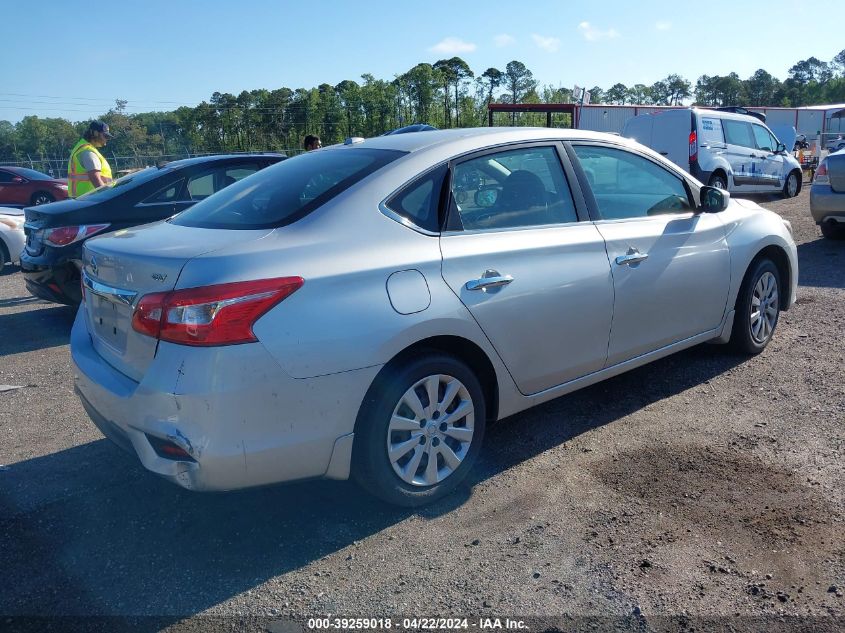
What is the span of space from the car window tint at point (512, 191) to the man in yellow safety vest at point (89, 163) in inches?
261

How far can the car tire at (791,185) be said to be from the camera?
1755cm

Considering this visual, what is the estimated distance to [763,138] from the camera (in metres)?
16.6

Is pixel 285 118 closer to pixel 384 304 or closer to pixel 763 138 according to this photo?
pixel 763 138

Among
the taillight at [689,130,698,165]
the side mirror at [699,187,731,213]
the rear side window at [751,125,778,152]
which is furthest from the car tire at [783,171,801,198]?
the side mirror at [699,187,731,213]

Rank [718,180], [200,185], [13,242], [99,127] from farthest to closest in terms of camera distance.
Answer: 1. [718,180]
2. [13,242]
3. [99,127]
4. [200,185]

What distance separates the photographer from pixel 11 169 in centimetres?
1905

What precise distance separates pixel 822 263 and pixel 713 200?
17.0 ft

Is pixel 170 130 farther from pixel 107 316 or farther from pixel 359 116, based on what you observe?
pixel 107 316

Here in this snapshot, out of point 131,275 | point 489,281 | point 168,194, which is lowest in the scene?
point 489,281

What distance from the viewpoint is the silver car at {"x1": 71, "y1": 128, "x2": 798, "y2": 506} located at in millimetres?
2697

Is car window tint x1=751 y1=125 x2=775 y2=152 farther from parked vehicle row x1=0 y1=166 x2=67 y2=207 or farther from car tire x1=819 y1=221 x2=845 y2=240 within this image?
parked vehicle row x1=0 y1=166 x2=67 y2=207

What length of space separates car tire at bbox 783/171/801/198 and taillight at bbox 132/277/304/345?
17.8 m

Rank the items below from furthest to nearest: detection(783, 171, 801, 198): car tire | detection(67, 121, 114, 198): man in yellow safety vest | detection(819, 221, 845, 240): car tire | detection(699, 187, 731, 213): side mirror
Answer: detection(783, 171, 801, 198): car tire
detection(819, 221, 845, 240): car tire
detection(67, 121, 114, 198): man in yellow safety vest
detection(699, 187, 731, 213): side mirror

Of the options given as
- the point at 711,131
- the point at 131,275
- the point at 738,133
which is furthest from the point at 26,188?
the point at 131,275
